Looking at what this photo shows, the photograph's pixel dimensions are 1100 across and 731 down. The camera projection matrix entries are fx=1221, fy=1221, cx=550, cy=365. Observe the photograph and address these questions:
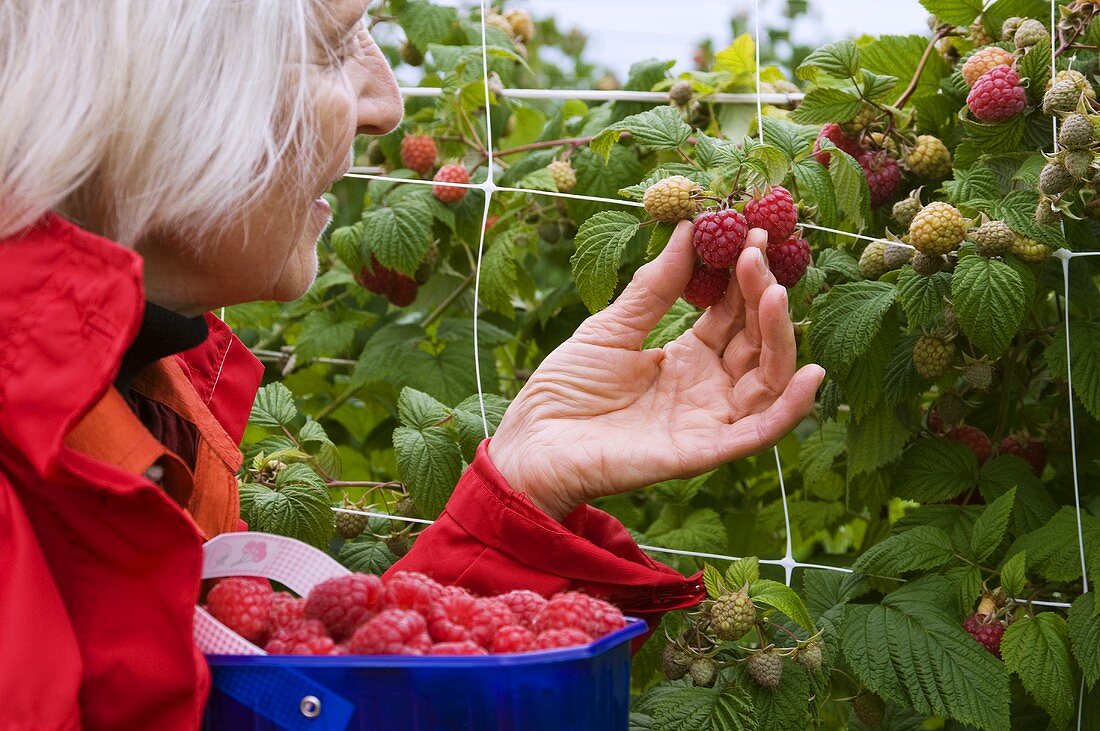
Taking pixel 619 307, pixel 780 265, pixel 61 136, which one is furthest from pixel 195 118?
pixel 780 265

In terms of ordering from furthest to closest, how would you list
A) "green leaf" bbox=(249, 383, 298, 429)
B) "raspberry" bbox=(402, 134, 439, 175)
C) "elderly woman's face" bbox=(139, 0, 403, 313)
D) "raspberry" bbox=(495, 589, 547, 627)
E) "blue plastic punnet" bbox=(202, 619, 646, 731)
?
"raspberry" bbox=(402, 134, 439, 175) < "green leaf" bbox=(249, 383, 298, 429) < "elderly woman's face" bbox=(139, 0, 403, 313) < "raspberry" bbox=(495, 589, 547, 627) < "blue plastic punnet" bbox=(202, 619, 646, 731)

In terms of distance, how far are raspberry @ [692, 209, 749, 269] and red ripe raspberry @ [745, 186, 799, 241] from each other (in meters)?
0.02

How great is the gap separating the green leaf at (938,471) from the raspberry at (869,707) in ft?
0.90

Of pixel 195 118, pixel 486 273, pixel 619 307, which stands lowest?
pixel 486 273

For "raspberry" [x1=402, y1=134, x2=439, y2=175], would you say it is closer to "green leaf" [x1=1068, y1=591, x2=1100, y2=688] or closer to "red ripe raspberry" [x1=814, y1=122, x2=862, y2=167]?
"red ripe raspberry" [x1=814, y1=122, x2=862, y2=167]

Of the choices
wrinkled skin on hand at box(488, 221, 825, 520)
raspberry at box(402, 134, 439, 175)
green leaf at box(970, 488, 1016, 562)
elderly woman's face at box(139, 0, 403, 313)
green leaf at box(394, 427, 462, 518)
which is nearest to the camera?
elderly woman's face at box(139, 0, 403, 313)

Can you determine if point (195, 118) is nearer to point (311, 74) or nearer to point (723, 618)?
point (311, 74)

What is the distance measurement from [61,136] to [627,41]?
12.8 ft

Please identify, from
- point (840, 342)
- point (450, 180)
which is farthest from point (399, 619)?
point (450, 180)

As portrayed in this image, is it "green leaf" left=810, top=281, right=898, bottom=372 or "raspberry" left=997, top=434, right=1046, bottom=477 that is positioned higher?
"green leaf" left=810, top=281, right=898, bottom=372

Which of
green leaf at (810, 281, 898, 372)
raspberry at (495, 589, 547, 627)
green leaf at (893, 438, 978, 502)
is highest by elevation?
raspberry at (495, 589, 547, 627)

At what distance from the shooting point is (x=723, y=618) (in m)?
1.33

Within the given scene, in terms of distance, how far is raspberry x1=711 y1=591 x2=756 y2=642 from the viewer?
1.32 m

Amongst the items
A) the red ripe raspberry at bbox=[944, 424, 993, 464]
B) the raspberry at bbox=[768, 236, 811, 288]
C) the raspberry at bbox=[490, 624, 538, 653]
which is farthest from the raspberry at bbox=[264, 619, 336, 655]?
the red ripe raspberry at bbox=[944, 424, 993, 464]
